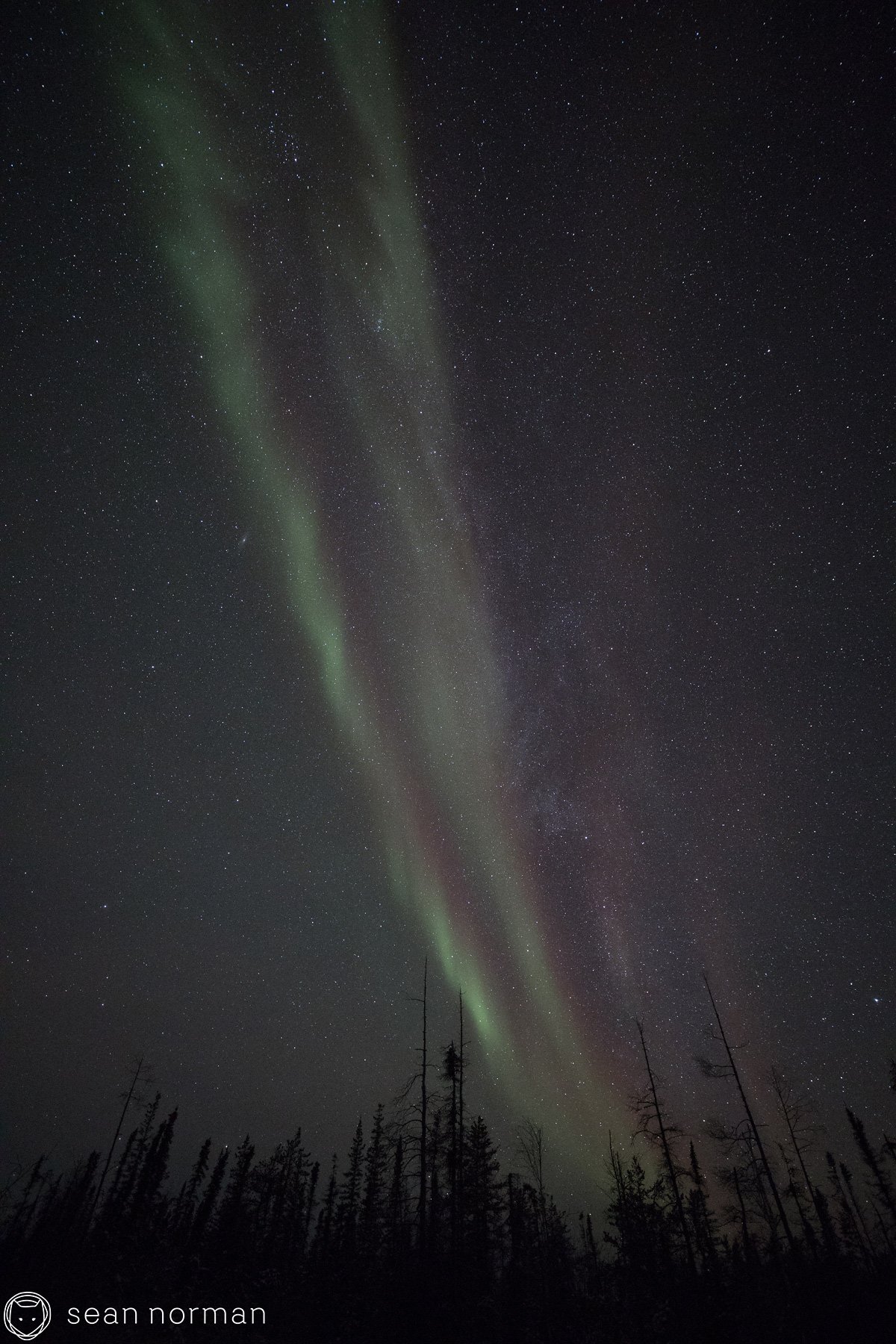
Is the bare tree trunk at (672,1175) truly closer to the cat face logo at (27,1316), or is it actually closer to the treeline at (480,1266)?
the treeline at (480,1266)

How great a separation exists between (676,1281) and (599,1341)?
10.0 meters

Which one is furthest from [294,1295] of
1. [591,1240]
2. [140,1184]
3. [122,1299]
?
[591,1240]

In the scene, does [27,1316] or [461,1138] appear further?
[461,1138]

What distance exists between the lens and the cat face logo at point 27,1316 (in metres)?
16.5

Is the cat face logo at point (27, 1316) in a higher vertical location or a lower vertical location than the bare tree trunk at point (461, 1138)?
lower

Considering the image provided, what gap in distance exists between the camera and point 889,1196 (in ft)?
127

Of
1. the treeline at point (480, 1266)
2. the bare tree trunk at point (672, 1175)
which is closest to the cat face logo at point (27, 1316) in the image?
the treeline at point (480, 1266)

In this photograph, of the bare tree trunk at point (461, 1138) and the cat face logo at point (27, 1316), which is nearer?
the cat face logo at point (27, 1316)

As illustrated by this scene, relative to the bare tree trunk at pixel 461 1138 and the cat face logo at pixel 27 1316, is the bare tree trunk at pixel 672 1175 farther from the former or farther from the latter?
the cat face logo at pixel 27 1316

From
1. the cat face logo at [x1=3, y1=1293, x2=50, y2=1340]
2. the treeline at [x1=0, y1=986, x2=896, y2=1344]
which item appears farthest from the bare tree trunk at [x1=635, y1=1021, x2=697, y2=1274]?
the cat face logo at [x1=3, y1=1293, x2=50, y2=1340]

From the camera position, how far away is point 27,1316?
17.4 meters

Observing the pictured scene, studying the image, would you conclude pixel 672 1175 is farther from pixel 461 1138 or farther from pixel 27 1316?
pixel 27 1316

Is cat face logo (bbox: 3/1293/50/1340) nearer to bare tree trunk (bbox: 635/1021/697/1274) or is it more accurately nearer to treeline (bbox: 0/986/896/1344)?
treeline (bbox: 0/986/896/1344)

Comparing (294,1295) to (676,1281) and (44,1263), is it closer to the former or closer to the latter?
(676,1281)
